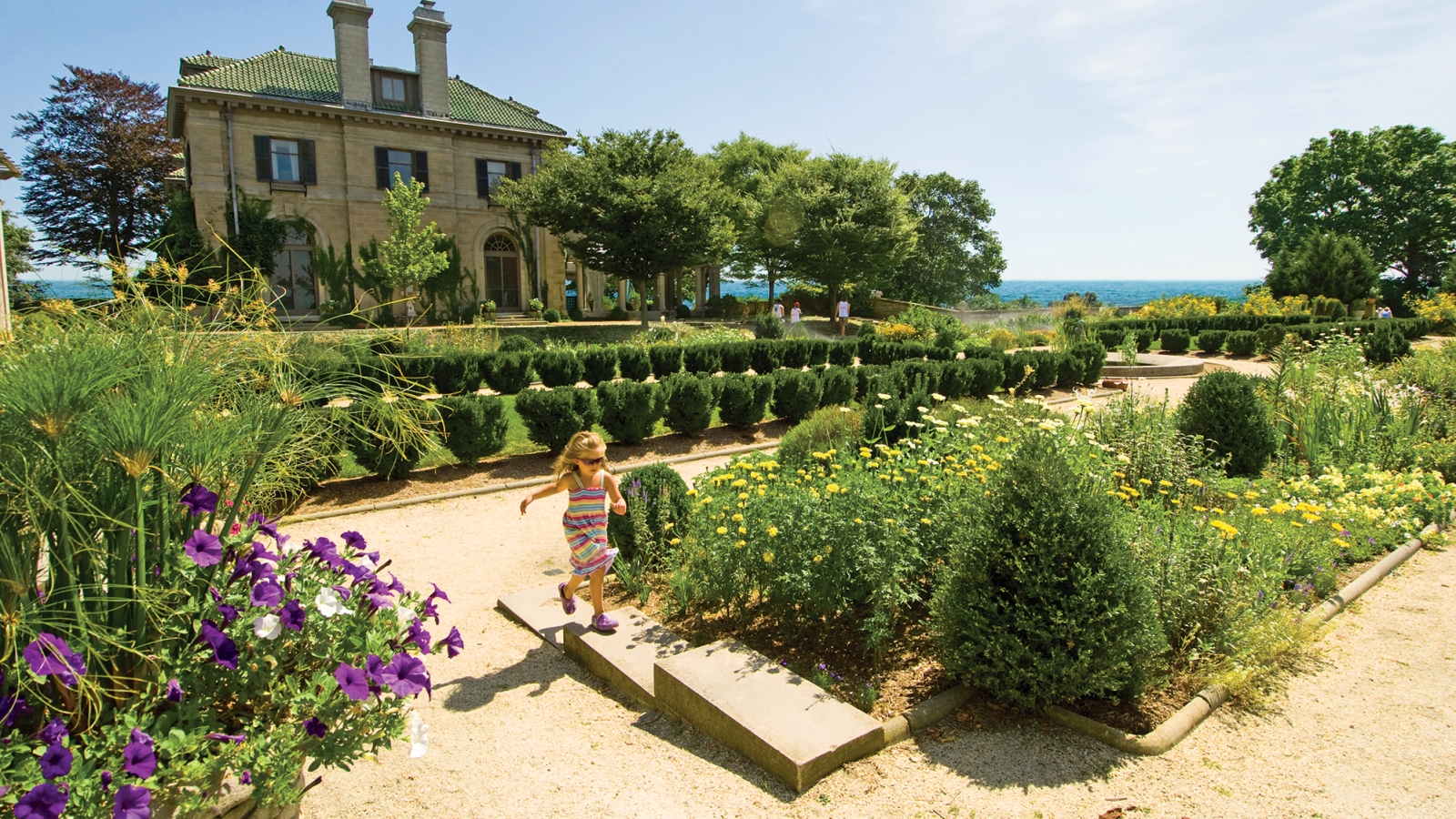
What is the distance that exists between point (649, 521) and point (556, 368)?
317 inches

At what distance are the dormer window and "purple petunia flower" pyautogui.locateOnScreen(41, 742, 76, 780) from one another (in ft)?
97.3

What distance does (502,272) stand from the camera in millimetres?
30734

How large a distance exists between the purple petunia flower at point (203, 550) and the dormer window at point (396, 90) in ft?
95.4

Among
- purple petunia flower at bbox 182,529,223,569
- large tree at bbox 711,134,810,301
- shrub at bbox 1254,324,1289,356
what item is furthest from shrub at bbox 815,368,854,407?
large tree at bbox 711,134,810,301

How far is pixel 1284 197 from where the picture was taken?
46.1 m

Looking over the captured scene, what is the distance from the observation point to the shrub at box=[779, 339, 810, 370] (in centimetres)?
1609

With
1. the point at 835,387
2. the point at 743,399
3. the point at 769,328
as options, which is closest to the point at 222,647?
the point at 743,399

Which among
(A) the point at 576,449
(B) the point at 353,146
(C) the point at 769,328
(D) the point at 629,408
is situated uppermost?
(B) the point at 353,146

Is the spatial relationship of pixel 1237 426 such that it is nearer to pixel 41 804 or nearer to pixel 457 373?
pixel 41 804

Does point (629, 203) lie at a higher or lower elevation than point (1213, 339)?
higher

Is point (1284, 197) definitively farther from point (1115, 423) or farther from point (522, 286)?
point (1115, 423)

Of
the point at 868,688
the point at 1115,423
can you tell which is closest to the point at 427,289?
the point at 1115,423

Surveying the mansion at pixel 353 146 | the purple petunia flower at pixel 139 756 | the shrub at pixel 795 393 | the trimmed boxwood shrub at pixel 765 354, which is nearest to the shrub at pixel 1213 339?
the trimmed boxwood shrub at pixel 765 354

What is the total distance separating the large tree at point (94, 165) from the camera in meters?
32.9
